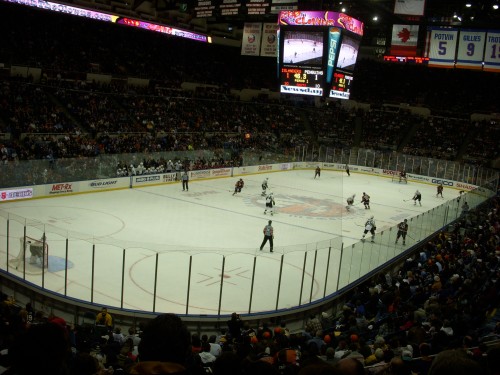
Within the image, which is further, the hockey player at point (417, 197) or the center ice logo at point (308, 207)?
the hockey player at point (417, 197)

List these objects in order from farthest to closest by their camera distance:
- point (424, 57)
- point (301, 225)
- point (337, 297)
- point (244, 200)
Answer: point (424, 57), point (244, 200), point (301, 225), point (337, 297)

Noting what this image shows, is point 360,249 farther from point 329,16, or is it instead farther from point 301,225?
point 329,16

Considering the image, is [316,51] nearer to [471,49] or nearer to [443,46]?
[443,46]

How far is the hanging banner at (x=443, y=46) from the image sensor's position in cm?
2983

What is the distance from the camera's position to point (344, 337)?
966cm

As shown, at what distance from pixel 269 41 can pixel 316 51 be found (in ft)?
14.4

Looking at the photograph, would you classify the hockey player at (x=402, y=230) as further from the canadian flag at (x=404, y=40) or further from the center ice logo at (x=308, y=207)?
the canadian flag at (x=404, y=40)

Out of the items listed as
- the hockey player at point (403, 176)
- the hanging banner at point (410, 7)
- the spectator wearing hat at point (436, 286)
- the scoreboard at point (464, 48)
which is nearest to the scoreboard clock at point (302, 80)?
the hanging banner at point (410, 7)

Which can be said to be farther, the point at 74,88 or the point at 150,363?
the point at 74,88

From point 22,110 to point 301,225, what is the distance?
1863cm

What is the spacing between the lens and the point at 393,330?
10.5 metres

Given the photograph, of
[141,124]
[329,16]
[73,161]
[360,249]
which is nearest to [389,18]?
[329,16]

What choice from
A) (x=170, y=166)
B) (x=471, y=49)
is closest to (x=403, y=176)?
(x=471, y=49)

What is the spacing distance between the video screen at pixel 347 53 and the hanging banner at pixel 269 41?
418 centimetres
